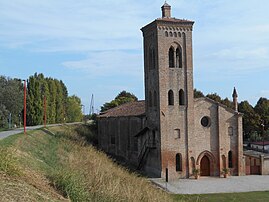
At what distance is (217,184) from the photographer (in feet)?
105

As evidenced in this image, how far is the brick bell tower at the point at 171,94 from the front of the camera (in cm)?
3500

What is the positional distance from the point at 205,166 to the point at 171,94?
751 cm

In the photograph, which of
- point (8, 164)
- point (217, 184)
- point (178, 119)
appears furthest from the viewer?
point (178, 119)

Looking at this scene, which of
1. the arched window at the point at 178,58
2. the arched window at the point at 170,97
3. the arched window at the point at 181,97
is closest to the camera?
the arched window at the point at 170,97

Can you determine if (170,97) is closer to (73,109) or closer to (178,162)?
→ (178,162)

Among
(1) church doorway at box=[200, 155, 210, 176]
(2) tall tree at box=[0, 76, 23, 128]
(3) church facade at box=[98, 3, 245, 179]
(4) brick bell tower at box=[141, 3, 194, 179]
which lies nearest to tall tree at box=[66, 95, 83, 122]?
(2) tall tree at box=[0, 76, 23, 128]

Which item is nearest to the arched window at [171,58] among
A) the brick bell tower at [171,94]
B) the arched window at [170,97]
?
the brick bell tower at [171,94]

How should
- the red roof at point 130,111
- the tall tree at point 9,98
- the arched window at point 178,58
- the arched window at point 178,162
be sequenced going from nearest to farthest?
the arched window at point 178,162
the arched window at point 178,58
the red roof at point 130,111
the tall tree at point 9,98

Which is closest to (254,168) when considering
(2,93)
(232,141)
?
(232,141)

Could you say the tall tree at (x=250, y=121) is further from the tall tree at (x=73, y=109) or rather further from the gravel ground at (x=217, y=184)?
the tall tree at (x=73, y=109)

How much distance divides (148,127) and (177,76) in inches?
215

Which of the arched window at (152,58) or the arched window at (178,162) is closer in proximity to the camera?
the arched window at (178,162)

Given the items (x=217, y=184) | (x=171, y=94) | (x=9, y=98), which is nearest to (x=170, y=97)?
(x=171, y=94)

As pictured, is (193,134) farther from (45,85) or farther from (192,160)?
(45,85)
